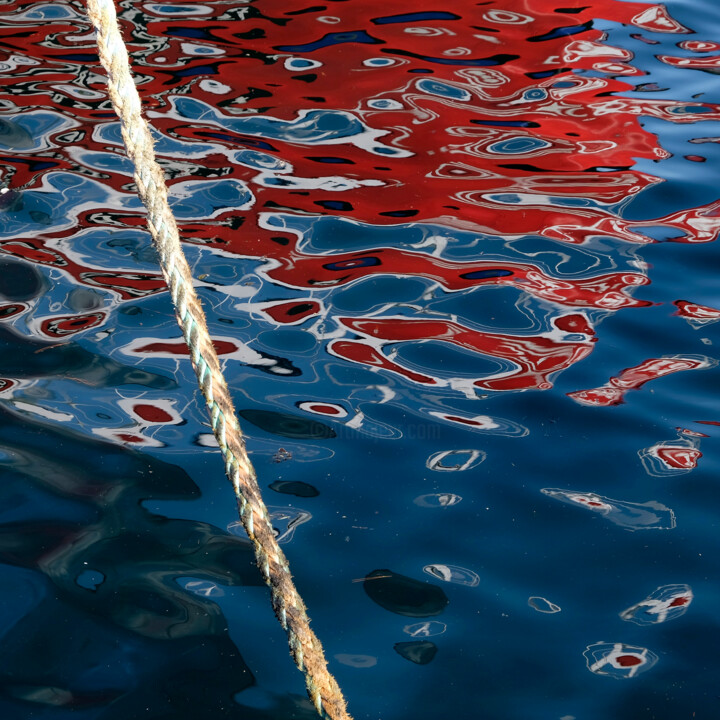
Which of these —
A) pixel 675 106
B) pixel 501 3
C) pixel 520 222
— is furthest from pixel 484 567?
pixel 501 3

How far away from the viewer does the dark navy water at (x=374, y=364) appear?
57.9 inches

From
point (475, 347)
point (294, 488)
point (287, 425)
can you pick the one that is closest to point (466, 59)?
point (475, 347)

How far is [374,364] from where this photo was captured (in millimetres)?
2090

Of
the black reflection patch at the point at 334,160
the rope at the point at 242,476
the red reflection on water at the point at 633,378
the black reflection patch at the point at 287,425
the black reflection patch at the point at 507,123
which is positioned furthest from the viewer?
the black reflection patch at the point at 507,123

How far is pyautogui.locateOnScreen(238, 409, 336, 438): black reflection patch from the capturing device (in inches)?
74.4

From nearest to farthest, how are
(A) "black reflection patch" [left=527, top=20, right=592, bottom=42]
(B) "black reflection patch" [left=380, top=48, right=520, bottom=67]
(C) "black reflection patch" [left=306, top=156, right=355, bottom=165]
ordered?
(C) "black reflection patch" [left=306, top=156, right=355, bottom=165]
(B) "black reflection patch" [left=380, top=48, right=520, bottom=67]
(A) "black reflection patch" [left=527, top=20, right=592, bottom=42]

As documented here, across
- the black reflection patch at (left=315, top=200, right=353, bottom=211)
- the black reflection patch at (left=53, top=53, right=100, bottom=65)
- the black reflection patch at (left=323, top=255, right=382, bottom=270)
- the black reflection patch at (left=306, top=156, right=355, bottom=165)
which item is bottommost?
the black reflection patch at (left=323, top=255, right=382, bottom=270)

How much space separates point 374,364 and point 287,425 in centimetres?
29

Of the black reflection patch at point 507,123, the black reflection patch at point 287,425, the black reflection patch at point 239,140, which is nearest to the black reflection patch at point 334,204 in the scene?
the black reflection patch at point 239,140

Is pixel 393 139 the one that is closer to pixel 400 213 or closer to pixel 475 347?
pixel 400 213

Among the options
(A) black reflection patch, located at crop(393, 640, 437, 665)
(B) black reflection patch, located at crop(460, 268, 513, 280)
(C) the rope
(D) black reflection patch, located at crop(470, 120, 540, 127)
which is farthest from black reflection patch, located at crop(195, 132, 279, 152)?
(A) black reflection patch, located at crop(393, 640, 437, 665)

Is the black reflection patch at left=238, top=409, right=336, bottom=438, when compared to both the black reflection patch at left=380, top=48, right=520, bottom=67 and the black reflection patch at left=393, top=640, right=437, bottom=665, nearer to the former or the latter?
the black reflection patch at left=393, top=640, right=437, bottom=665

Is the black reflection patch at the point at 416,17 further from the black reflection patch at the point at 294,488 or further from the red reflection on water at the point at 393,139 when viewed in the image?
the black reflection patch at the point at 294,488

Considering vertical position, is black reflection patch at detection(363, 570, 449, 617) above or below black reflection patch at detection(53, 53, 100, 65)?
below
